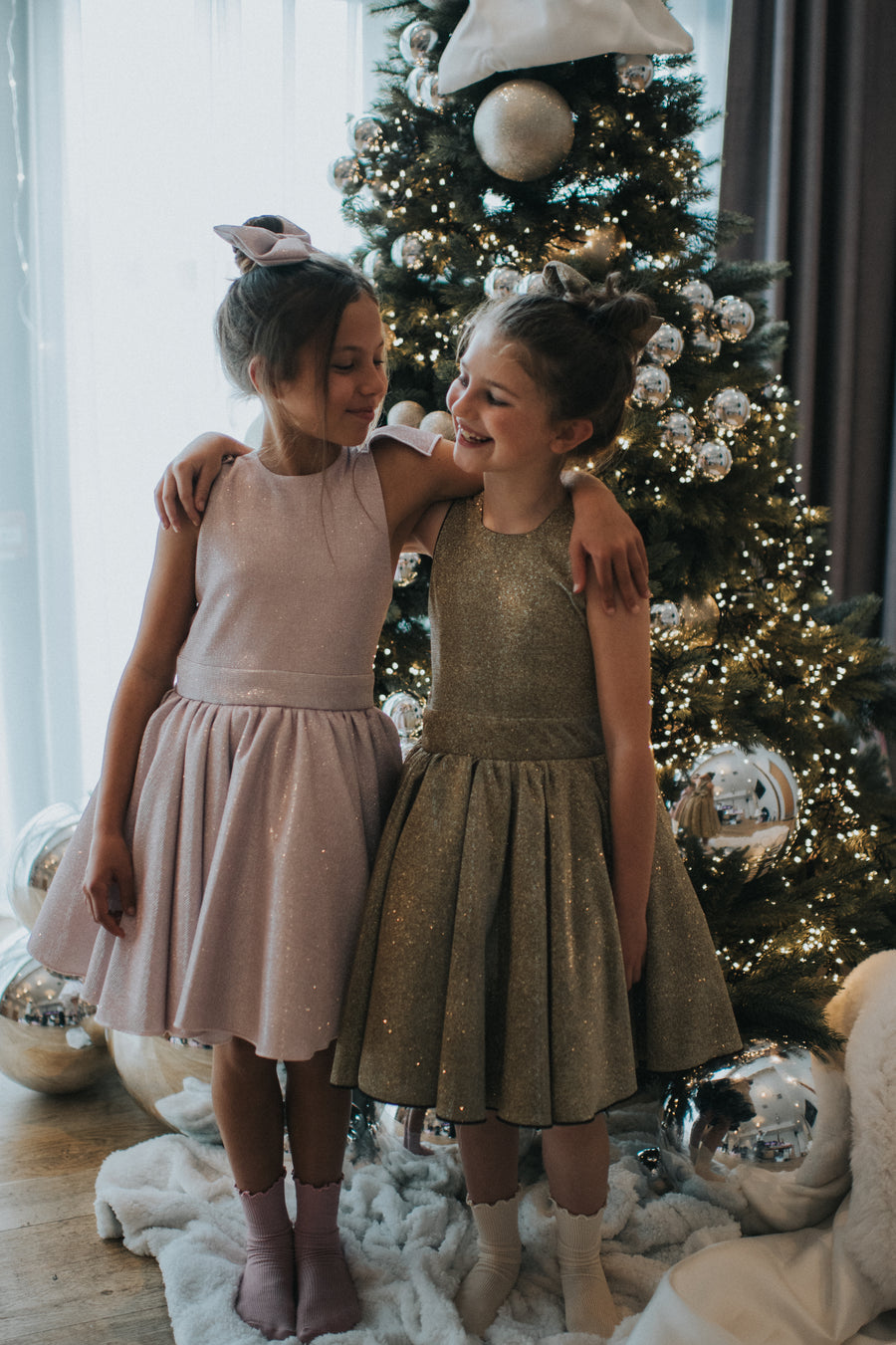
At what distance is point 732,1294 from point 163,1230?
679 mm

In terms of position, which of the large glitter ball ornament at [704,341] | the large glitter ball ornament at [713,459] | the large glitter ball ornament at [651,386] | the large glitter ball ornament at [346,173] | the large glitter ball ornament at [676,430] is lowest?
the large glitter ball ornament at [713,459]

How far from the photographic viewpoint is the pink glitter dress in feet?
3.19

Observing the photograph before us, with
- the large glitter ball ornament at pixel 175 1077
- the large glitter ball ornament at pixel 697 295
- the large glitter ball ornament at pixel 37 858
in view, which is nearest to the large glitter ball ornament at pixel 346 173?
the large glitter ball ornament at pixel 697 295

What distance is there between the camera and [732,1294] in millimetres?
1043

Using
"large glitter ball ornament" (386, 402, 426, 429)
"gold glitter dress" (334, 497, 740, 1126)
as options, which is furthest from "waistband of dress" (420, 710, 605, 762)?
→ "large glitter ball ornament" (386, 402, 426, 429)

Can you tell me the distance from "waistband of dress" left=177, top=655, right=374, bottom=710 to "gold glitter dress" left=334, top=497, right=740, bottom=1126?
0.11 metres

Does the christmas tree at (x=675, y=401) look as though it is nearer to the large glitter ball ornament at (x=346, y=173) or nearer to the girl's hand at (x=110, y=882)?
the large glitter ball ornament at (x=346, y=173)

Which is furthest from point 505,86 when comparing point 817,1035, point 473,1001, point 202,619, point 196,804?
point 817,1035

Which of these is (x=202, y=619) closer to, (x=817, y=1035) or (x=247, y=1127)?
(x=247, y=1127)

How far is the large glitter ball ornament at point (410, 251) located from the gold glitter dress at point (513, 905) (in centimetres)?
66

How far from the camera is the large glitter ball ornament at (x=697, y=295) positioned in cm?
150

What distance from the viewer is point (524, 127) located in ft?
4.66

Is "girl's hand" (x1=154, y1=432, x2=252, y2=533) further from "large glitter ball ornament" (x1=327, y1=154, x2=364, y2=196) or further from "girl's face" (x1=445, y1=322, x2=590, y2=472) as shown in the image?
"large glitter ball ornament" (x1=327, y1=154, x2=364, y2=196)

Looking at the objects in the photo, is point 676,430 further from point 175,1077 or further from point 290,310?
point 175,1077
